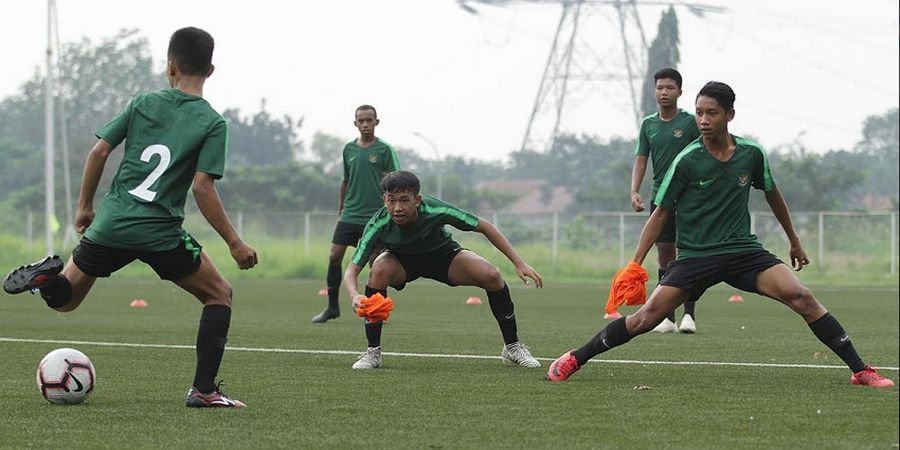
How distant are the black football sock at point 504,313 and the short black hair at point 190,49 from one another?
3.41 metres

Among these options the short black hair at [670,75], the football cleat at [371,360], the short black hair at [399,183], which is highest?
the short black hair at [670,75]

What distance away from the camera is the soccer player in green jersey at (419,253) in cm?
918

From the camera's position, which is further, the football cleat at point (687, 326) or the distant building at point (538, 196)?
the distant building at point (538, 196)

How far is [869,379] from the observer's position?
26.3 feet

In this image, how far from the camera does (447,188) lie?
6519 centimetres

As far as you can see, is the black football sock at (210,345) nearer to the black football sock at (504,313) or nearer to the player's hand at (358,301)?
the player's hand at (358,301)

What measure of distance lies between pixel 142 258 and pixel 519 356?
11.0ft

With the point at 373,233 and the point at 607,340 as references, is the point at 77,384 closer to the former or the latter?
the point at 373,233

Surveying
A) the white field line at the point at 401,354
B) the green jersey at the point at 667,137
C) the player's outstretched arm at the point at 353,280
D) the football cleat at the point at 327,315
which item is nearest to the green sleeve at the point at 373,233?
the player's outstretched arm at the point at 353,280

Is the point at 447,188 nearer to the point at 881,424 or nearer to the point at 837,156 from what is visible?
the point at 837,156

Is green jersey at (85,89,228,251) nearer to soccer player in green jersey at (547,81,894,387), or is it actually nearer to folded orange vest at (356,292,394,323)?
folded orange vest at (356,292,394,323)

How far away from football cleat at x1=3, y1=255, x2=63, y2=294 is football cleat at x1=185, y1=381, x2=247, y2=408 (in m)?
0.90

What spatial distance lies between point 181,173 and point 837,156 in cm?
5454

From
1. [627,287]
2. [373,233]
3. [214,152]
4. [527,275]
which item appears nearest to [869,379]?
[627,287]
